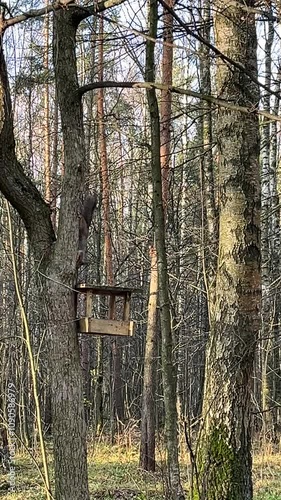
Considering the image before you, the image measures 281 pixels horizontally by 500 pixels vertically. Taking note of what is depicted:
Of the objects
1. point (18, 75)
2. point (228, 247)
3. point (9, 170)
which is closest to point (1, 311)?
point (18, 75)

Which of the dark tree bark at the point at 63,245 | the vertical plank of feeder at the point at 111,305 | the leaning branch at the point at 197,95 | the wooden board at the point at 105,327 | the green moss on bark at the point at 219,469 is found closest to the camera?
the leaning branch at the point at 197,95

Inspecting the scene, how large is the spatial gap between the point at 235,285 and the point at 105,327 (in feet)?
5.48

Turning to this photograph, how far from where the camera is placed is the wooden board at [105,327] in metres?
4.97

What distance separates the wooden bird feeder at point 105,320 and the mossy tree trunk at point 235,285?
55.0 inches

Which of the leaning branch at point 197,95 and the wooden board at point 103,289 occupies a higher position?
the leaning branch at point 197,95

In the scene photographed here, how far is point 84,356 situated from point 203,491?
10704mm

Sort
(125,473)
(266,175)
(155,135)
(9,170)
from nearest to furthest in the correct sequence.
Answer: (155,135) → (9,170) → (125,473) → (266,175)

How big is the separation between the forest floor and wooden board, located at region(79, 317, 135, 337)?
56.3 inches

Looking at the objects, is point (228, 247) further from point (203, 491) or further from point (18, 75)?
point (18, 75)

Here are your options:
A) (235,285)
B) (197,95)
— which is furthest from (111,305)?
(197,95)

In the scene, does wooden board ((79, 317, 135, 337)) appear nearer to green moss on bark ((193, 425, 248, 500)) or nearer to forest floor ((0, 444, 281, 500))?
forest floor ((0, 444, 281, 500))

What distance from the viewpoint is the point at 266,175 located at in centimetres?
1116

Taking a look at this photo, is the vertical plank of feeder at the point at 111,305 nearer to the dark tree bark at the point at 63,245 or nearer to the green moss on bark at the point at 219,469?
the dark tree bark at the point at 63,245

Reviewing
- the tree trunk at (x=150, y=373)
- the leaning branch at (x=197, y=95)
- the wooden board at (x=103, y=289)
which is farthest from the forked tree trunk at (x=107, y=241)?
the leaning branch at (x=197, y=95)
